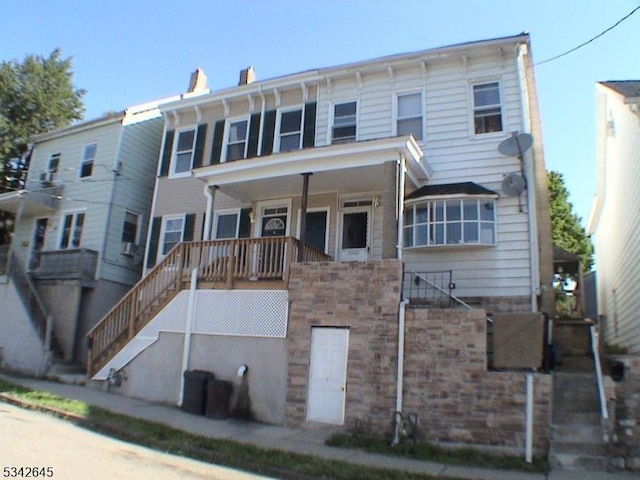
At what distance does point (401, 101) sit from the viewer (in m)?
13.9

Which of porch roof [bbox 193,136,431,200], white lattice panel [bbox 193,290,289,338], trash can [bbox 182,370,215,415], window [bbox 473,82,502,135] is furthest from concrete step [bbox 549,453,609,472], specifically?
window [bbox 473,82,502,135]

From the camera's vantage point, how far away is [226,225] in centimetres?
1558

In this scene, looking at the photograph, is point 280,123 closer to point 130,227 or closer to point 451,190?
point 451,190

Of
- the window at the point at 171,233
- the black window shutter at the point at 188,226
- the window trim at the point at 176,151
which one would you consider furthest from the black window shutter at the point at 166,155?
the black window shutter at the point at 188,226

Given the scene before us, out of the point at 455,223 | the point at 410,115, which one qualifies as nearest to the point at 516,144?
the point at 455,223

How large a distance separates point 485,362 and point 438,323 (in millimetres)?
1031

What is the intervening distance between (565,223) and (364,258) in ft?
71.2

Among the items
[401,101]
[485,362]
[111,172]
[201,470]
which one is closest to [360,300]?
[485,362]

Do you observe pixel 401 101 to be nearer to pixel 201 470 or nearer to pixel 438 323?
pixel 438 323

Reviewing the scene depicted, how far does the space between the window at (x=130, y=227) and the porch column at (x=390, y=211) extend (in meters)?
11.3

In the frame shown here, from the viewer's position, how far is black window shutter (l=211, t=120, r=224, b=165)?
16172 mm

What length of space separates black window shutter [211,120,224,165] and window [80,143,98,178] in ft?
18.8

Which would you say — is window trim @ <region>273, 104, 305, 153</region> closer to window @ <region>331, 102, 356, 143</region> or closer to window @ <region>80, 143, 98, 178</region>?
window @ <region>331, 102, 356, 143</region>

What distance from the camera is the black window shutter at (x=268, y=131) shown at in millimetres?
15375
